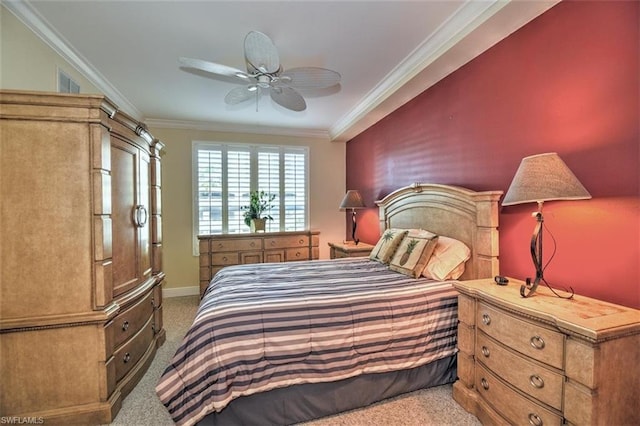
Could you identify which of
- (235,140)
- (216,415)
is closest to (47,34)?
(235,140)

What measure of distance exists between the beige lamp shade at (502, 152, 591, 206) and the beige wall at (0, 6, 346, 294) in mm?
3403

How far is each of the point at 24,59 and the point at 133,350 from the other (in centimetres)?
230

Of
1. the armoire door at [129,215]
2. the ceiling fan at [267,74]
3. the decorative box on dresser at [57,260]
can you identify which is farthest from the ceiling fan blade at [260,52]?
the armoire door at [129,215]

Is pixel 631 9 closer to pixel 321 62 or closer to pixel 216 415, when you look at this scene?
pixel 321 62

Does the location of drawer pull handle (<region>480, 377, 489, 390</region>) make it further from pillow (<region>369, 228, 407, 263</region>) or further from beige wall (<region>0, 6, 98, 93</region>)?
beige wall (<region>0, 6, 98, 93</region>)

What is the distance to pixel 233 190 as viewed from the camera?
472cm

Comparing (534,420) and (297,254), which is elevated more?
(297,254)

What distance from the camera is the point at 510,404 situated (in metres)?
1.58

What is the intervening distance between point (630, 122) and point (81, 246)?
10.6 ft

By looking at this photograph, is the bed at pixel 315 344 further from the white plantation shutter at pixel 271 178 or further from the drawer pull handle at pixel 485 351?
the white plantation shutter at pixel 271 178

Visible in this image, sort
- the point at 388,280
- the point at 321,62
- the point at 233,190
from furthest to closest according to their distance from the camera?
the point at 233,190, the point at 321,62, the point at 388,280

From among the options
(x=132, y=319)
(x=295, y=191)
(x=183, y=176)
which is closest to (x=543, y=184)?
(x=132, y=319)

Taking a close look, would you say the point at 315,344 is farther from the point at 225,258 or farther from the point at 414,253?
the point at 225,258

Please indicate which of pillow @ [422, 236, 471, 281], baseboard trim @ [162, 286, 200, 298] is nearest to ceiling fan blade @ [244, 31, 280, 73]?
pillow @ [422, 236, 471, 281]
